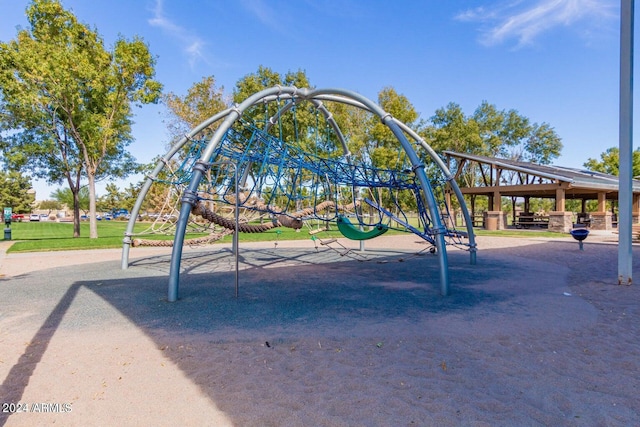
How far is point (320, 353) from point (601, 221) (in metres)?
27.3

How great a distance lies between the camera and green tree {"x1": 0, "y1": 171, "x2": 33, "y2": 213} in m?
52.5

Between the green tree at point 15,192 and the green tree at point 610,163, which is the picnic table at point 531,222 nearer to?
the green tree at point 610,163

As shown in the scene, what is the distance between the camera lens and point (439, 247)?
6328 mm

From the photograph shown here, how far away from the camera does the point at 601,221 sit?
935 inches

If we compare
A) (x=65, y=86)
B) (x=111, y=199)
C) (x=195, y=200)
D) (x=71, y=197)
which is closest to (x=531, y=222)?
(x=195, y=200)

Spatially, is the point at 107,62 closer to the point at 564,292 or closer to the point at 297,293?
the point at 297,293

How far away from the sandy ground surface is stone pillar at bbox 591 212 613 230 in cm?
2016

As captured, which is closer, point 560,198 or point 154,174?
point 154,174

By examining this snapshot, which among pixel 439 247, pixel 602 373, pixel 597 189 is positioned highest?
pixel 597 189

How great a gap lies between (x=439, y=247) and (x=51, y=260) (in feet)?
37.5

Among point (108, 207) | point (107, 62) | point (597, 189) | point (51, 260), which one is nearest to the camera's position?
point (51, 260)

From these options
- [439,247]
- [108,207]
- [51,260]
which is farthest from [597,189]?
[108,207]

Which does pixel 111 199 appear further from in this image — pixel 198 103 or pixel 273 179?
pixel 273 179

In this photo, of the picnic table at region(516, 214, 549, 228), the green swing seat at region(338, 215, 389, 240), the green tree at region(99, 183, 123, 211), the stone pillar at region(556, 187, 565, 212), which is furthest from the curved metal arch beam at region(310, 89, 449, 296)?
the green tree at region(99, 183, 123, 211)
